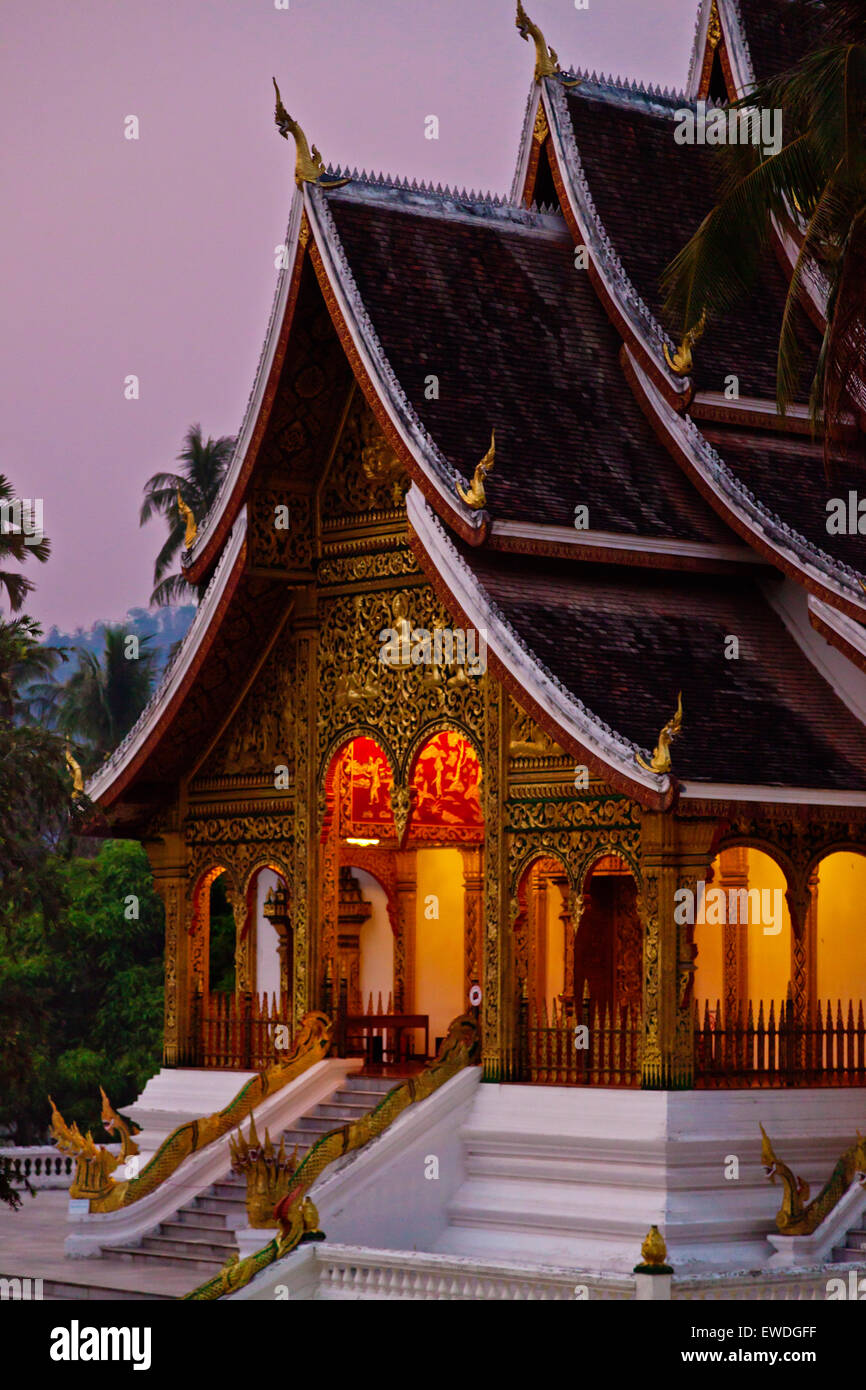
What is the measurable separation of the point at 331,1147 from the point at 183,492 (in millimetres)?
25581

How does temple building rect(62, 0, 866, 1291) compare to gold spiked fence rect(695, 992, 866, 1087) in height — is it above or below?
above

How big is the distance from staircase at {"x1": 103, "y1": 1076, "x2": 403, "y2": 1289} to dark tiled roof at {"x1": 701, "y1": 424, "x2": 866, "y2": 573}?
4826 mm

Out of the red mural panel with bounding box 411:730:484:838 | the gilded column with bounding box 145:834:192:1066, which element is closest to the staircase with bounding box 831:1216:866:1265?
the red mural panel with bounding box 411:730:484:838

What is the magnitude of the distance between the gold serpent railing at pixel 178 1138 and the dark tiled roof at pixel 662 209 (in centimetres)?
554

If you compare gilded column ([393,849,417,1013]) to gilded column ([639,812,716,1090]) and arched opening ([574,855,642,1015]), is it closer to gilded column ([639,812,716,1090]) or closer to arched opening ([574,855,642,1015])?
arched opening ([574,855,642,1015])

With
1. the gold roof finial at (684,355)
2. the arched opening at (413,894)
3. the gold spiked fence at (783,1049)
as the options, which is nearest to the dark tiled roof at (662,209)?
the gold roof finial at (684,355)

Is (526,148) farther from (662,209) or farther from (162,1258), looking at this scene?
(162,1258)

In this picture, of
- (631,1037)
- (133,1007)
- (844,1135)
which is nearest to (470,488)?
(631,1037)

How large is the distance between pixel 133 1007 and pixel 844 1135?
762 inches

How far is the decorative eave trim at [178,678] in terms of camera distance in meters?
20.5

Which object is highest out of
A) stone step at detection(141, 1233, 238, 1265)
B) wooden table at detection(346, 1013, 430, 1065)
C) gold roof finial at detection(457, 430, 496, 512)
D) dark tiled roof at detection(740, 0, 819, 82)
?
dark tiled roof at detection(740, 0, 819, 82)

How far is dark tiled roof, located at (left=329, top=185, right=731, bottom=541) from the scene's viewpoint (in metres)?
19.1

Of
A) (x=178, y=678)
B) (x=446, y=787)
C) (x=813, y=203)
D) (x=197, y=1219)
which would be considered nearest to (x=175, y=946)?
(x=178, y=678)

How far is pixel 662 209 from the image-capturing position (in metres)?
21.5
